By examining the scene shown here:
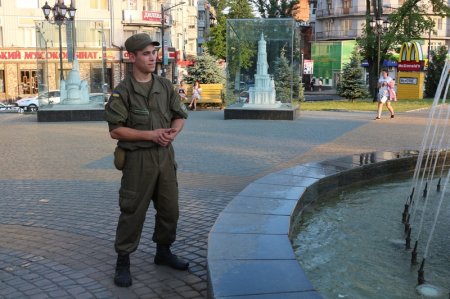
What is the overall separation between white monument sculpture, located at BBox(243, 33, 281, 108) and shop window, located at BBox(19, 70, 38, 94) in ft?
104

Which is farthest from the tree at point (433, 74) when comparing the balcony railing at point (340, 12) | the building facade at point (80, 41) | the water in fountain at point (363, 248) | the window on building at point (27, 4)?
the water in fountain at point (363, 248)

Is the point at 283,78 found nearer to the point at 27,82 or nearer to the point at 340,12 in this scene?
the point at 27,82

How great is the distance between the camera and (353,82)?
Result: 3497cm

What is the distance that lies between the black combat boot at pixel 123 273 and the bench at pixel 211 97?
25997 millimetres

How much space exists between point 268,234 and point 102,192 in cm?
378

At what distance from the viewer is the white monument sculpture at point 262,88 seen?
21.2 metres

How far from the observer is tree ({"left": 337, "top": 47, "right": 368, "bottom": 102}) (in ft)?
114

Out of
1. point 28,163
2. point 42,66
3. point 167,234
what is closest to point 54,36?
point 42,66

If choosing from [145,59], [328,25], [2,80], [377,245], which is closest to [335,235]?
[377,245]

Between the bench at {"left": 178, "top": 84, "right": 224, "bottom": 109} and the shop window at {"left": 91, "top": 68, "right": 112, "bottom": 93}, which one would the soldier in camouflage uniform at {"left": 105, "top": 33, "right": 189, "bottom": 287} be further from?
the bench at {"left": 178, "top": 84, "right": 224, "bottom": 109}

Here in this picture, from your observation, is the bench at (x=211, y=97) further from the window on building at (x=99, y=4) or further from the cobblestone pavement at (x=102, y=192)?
the window on building at (x=99, y=4)

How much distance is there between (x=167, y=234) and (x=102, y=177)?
4797 mm

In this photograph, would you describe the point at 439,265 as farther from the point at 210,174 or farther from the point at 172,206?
the point at 210,174

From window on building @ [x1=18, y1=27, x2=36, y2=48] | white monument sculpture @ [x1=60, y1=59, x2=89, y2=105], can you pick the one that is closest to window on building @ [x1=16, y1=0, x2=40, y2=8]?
window on building @ [x1=18, y1=27, x2=36, y2=48]
